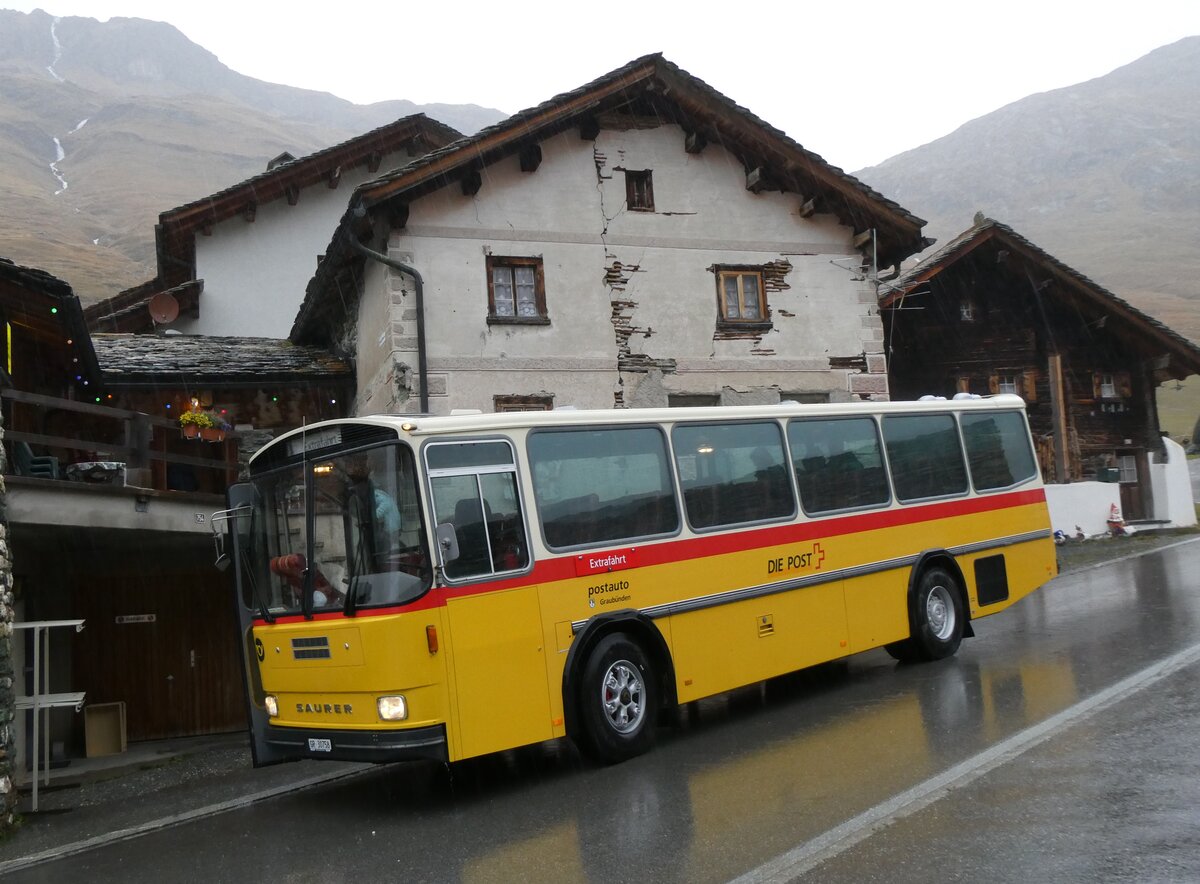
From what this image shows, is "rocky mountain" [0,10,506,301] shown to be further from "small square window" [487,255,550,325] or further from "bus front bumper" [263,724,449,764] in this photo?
"bus front bumper" [263,724,449,764]

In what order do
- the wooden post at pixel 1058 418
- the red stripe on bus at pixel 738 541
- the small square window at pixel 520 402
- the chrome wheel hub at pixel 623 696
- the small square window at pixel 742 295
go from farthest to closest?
the wooden post at pixel 1058 418 < the small square window at pixel 742 295 < the small square window at pixel 520 402 < the chrome wheel hub at pixel 623 696 < the red stripe on bus at pixel 738 541

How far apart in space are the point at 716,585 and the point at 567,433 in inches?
74.3

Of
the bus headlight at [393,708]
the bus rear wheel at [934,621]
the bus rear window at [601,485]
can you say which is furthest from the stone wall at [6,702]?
the bus rear wheel at [934,621]

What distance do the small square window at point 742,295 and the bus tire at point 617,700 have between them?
36.8 ft

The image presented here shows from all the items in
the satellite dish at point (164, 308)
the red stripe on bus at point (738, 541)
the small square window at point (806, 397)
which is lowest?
the red stripe on bus at point (738, 541)

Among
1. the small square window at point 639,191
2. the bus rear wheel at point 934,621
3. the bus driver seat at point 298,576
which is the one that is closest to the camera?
the bus driver seat at point 298,576

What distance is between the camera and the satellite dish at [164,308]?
24.1m

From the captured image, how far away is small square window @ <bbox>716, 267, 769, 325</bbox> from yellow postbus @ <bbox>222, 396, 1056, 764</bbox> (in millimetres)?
8076

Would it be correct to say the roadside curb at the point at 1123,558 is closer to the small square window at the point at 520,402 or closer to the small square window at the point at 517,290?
the small square window at the point at 520,402

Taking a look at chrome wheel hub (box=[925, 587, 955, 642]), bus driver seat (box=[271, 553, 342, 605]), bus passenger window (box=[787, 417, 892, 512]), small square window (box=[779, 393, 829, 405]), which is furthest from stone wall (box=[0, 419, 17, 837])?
small square window (box=[779, 393, 829, 405])

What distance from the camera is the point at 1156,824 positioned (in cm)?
556

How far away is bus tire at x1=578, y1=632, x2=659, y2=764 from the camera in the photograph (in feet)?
26.2

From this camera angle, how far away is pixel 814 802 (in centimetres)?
647

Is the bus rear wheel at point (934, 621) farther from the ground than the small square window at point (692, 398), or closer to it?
closer to it
